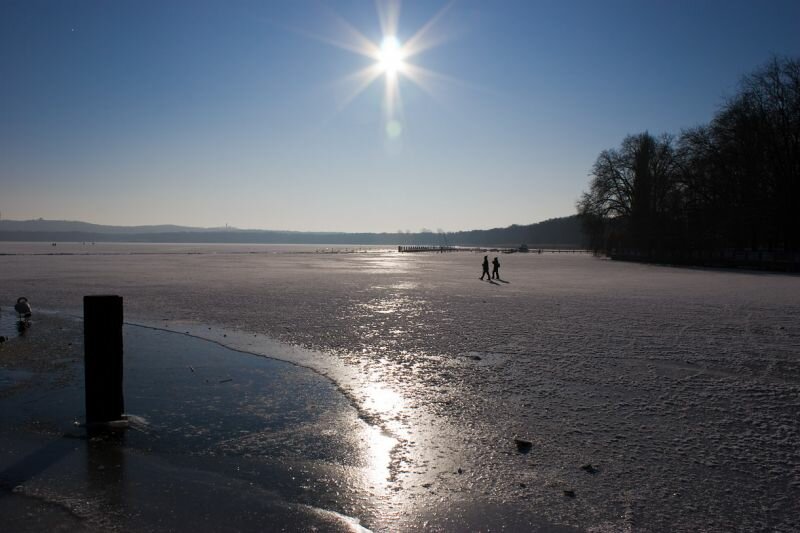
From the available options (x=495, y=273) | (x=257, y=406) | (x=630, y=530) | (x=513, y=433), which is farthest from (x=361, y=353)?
(x=495, y=273)

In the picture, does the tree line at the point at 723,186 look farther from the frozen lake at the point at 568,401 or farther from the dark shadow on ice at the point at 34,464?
the dark shadow on ice at the point at 34,464

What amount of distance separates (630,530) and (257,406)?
4.46 m

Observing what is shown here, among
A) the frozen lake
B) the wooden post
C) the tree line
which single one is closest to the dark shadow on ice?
the wooden post

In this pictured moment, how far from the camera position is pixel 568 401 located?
625 centimetres

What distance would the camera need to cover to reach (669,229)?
2078 inches

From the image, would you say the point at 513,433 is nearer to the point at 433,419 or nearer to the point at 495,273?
the point at 433,419

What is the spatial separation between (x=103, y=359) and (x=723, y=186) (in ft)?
180

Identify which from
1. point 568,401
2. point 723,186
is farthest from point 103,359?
point 723,186

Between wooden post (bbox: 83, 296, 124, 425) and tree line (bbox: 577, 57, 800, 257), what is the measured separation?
51.3 meters

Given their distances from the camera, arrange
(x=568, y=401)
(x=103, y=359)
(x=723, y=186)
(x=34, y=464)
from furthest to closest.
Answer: (x=723, y=186) → (x=568, y=401) → (x=103, y=359) → (x=34, y=464)

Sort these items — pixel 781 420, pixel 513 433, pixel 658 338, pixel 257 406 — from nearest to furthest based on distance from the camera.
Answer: pixel 513 433
pixel 781 420
pixel 257 406
pixel 658 338

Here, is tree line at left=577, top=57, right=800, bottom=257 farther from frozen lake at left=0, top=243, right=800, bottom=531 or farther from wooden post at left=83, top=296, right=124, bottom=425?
wooden post at left=83, top=296, right=124, bottom=425

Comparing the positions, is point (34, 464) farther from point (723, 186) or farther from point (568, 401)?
point (723, 186)

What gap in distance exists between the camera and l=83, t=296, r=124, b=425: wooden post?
553 centimetres
